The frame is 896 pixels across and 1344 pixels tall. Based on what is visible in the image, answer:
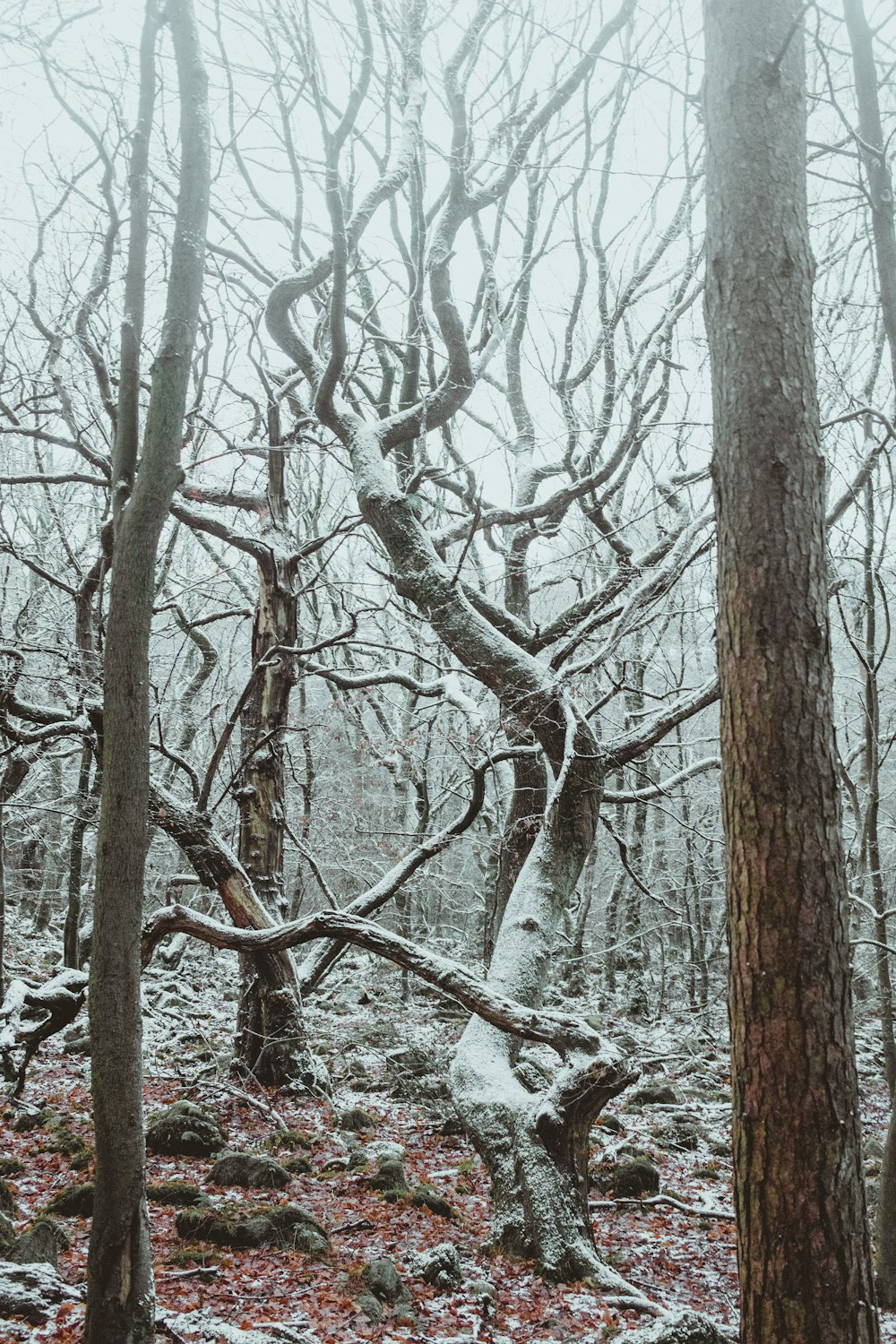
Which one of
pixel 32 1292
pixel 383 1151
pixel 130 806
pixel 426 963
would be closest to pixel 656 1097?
pixel 383 1151

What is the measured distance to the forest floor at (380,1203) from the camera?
157 inches

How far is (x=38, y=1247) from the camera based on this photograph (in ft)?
13.5

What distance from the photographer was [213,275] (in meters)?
8.63

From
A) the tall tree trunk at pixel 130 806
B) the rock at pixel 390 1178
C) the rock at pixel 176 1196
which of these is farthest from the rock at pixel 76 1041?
the tall tree trunk at pixel 130 806

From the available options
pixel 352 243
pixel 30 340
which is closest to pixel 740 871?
pixel 352 243

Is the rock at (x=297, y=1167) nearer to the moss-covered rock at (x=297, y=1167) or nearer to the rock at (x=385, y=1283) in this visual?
the moss-covered rock at (x=297, y=1167)

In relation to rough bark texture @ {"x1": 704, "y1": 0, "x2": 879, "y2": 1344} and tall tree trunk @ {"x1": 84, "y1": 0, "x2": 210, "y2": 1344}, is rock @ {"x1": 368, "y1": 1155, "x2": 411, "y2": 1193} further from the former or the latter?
rough bark texture @ {"x1": 704, "y1": 0, "x2": 879, "y2": 1344}

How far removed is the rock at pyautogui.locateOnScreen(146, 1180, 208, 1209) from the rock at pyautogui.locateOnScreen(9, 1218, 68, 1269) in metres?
1.05

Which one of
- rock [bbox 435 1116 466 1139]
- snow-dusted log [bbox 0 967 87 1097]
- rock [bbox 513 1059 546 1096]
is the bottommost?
rock [bbox 435 1116 466 1139]

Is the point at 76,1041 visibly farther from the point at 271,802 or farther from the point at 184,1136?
the point at 184,1136

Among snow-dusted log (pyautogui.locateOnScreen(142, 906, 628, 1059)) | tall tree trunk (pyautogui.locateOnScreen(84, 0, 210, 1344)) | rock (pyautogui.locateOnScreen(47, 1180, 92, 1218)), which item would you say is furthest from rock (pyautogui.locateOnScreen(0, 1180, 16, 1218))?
tall tree trunk (pyautogui.locateOnScreen(84, 0, 210, 1344))

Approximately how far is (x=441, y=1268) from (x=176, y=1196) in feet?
6.03

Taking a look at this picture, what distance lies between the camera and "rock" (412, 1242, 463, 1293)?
441cm

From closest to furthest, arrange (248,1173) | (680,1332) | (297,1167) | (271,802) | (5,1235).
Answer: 1. (680,1332)
2. (5,1235)
3. (248,1173)
4. (297,1167)
5. (271,802)
